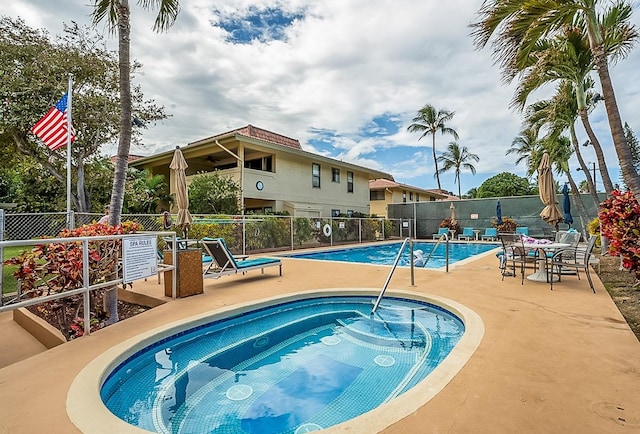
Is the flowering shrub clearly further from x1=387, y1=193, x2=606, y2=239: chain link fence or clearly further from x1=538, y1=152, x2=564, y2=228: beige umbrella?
x1=387, y1=193, x2=606, y2=239: chain link fence

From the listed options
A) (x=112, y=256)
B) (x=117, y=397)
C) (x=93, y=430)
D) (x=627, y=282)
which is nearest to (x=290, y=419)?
(x=93, y=430)

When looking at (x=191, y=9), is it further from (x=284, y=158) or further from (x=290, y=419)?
(x=284, y=158)

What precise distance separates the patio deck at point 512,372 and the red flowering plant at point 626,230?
30.1 inches

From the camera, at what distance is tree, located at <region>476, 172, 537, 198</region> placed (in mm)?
41622

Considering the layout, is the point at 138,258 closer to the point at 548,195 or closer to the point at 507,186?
the point at 548,195

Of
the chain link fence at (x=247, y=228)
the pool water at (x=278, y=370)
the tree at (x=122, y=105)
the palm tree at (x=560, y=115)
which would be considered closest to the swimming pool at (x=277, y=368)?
the pool water at (x=278, y=370)

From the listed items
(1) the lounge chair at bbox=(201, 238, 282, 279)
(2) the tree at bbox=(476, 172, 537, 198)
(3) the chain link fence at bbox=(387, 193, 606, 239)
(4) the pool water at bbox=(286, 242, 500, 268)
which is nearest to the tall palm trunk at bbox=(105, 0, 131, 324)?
(1) the lounge chair at bbox=(201, 238, 282, 279)

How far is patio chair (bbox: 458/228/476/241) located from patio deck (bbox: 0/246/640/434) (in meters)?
15.4

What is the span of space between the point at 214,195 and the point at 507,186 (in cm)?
3859

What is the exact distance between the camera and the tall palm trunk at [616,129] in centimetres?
437

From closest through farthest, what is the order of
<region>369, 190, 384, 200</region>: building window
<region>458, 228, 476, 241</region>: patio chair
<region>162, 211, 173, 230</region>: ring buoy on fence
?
1. <region>162, 211, 173, 230</region>: ring buoy on fence
2. <region>458, 228, 476, 241</region>: patio chair
3. <region>369, 190, 384, 200</region>: building window

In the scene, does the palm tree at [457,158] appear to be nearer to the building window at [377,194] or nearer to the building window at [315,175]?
the building window at [377,194]

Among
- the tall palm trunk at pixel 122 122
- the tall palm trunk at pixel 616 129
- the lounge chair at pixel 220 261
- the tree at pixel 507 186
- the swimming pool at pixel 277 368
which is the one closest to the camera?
the swimming pool at pixel 277 368

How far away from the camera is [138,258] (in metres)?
5.11
